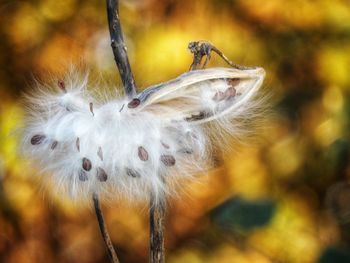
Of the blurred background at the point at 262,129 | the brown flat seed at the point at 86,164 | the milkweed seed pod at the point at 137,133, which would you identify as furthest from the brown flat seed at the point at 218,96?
the blurred background at the point at 262,129

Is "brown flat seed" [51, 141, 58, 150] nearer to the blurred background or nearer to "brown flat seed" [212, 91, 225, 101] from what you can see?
"brown flat seed" [212, 91, 225, 101]

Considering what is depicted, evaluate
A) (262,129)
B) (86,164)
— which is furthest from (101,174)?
(262,129)

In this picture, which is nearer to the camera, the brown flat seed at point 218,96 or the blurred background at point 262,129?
the brown flat seed at point 218,96

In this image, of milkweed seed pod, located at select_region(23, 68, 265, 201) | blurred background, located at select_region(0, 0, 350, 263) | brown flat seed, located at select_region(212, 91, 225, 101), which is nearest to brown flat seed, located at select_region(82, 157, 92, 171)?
milkweed seed pod, located at select_region(23, 68, 265, 201)

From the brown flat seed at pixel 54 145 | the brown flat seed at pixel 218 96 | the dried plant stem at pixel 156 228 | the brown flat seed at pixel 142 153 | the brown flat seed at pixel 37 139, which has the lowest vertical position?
the dried plant stem at pixel 156 228

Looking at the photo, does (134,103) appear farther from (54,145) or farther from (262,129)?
(262,129)

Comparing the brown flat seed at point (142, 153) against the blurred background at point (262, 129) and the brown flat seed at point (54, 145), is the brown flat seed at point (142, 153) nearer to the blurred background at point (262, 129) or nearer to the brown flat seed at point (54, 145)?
the brown flat seed at point (54, 145)

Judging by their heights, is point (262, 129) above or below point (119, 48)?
below
